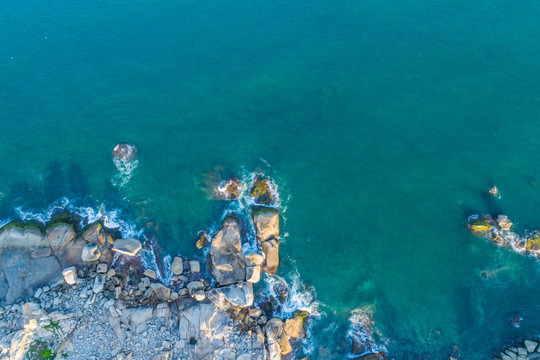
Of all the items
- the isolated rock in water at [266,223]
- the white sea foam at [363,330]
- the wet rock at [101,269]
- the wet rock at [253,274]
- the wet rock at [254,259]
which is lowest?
the white sea foam at [363,330]

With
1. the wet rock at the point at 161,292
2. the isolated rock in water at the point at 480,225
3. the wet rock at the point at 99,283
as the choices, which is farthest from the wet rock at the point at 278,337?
the isolated rock in water at the point at 480,225

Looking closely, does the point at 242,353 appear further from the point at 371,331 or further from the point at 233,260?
the point at 371,331

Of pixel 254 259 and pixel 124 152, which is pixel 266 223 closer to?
pixel 254 259

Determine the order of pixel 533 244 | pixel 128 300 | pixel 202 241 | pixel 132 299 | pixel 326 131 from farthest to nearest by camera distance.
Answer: pixel 326 131, pixel 202 241, pixel 533 244, pixel 132 299, pixel 128 300

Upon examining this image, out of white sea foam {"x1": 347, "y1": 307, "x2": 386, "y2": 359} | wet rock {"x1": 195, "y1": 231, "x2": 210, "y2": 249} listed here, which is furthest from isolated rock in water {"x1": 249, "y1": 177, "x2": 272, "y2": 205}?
white sea foam {"x1": 347, "y1": 307, "x2": 386, "y2": 359}

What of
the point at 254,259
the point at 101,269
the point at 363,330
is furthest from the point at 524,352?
the point at 101,269

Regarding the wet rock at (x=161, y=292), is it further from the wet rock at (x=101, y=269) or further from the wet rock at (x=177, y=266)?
the wet rock at (x=101, y=269)

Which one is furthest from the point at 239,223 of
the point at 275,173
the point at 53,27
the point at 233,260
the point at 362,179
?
the point at 53,27
